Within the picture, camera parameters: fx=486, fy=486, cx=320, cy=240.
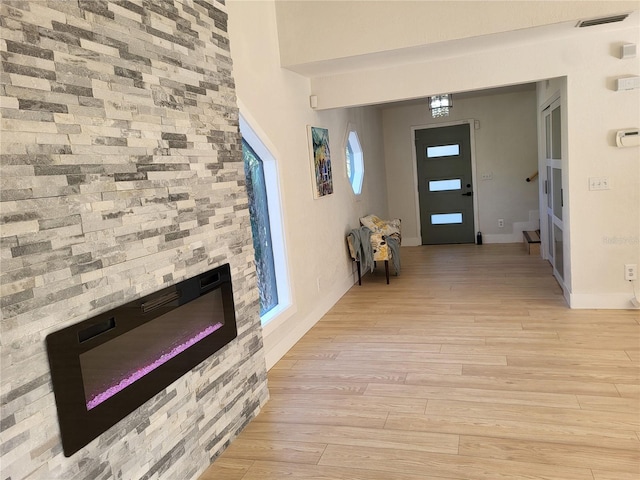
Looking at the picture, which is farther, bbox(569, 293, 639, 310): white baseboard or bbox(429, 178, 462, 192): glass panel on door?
bbox(429, 178, 462, 192): glass panel on door

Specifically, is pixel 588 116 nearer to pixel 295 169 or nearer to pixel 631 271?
pixel 631 271

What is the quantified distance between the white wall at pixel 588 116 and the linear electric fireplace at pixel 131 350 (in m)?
2.83

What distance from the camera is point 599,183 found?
160 inches

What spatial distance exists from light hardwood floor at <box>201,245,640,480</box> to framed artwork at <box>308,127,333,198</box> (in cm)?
126

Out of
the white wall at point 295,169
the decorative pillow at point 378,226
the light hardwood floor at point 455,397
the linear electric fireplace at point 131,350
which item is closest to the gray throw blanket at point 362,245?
the white wall at point 295,169

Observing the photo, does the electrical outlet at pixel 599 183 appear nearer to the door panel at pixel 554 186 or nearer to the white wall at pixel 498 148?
the door panel at pixel 554 186

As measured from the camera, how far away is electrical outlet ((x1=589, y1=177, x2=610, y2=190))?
159 inches

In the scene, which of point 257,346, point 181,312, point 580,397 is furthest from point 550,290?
point 181,312

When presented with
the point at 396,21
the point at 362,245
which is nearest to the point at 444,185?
the point at 362,245

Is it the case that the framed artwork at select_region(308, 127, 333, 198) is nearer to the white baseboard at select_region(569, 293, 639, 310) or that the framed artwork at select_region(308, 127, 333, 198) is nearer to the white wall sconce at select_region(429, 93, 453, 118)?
the white wall sconce at select_region(429, 93, 453, 118)

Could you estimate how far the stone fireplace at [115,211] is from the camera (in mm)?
1521

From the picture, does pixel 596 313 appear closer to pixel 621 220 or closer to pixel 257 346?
pixel 621 220

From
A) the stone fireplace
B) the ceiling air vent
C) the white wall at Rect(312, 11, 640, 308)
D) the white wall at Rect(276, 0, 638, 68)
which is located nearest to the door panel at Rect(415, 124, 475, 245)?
the white wall at Rect(312, 11, 640, 308)

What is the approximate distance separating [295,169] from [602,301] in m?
2.92
